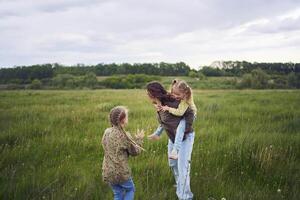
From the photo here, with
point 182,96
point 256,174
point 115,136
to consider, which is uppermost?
point 182,96

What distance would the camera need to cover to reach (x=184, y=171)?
13.3ft

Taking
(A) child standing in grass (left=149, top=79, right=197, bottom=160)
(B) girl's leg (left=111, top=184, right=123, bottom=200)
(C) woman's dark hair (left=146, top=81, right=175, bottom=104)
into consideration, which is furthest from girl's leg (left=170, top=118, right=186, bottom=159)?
(B) girl's leg (left=111, top=184, right=123, bottom=200)

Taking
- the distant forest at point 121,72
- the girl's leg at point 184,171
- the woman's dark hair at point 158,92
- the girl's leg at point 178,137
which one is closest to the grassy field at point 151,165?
the girl's leg at point 184,171

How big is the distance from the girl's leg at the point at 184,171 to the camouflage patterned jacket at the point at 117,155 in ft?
2.53

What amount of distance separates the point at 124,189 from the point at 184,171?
32.7 inches

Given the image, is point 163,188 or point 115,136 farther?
point 163,188

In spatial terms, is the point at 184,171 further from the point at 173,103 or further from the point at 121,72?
the point at 121,72

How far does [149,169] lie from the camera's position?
16.7ft

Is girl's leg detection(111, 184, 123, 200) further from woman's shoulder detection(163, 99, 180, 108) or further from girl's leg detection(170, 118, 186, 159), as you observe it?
woman's shoulder detection(163, 99, 180, 108)

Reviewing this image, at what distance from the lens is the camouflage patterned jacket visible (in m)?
3.54

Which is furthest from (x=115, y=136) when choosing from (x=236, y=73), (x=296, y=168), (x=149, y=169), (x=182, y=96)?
(x=236, y=73)

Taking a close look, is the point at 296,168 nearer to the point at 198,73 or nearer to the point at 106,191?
the point at 106,191

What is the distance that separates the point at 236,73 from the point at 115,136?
70.7m

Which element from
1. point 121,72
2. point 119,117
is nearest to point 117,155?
point 119,117
